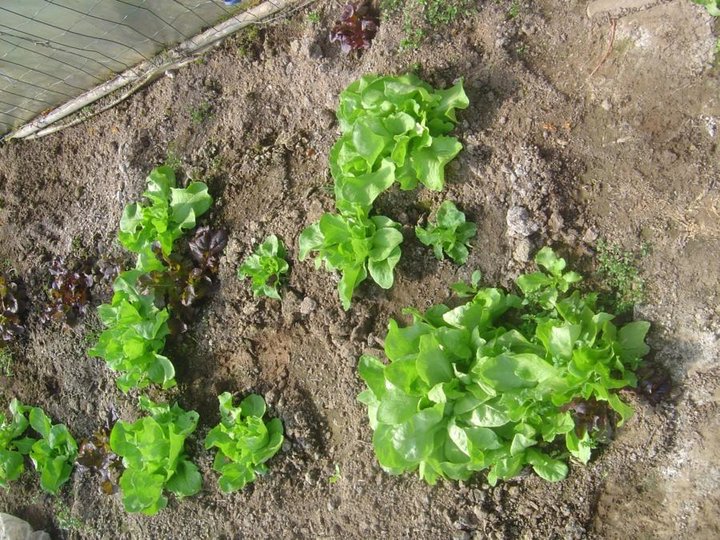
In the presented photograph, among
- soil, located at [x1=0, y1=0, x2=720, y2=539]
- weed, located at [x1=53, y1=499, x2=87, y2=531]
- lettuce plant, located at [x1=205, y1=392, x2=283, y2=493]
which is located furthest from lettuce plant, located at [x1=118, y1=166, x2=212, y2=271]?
weed, located at [x1=53, y1=499, x2=87, y2=531]

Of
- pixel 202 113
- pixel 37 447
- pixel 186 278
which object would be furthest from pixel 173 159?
→ pixel 37 447

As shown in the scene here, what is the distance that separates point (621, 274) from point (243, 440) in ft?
7.04

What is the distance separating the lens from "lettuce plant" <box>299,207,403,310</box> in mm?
3238

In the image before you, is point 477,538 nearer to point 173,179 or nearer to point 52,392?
point 173,179

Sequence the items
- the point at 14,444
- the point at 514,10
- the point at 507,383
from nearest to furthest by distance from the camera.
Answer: the point at 507,383
the point at 514,10
the point at 14,444

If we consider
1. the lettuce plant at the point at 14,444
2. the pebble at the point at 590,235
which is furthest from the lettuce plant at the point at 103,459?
the pebble at the point at 590,235

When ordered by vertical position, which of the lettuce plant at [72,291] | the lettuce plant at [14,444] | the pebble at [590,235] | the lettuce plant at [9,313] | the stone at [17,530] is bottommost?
the stone at [17,530]

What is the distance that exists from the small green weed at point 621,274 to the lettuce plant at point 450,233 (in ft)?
2.12

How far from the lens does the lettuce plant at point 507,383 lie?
110 inches

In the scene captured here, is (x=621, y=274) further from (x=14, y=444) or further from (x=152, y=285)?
(x=14, y=444)

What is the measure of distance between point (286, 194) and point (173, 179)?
798mm

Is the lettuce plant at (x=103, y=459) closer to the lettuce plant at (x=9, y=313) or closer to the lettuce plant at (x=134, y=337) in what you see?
the lettuce plant at (x=134, y=337)

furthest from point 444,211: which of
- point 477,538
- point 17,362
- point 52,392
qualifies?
point 17,362

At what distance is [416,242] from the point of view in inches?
133
